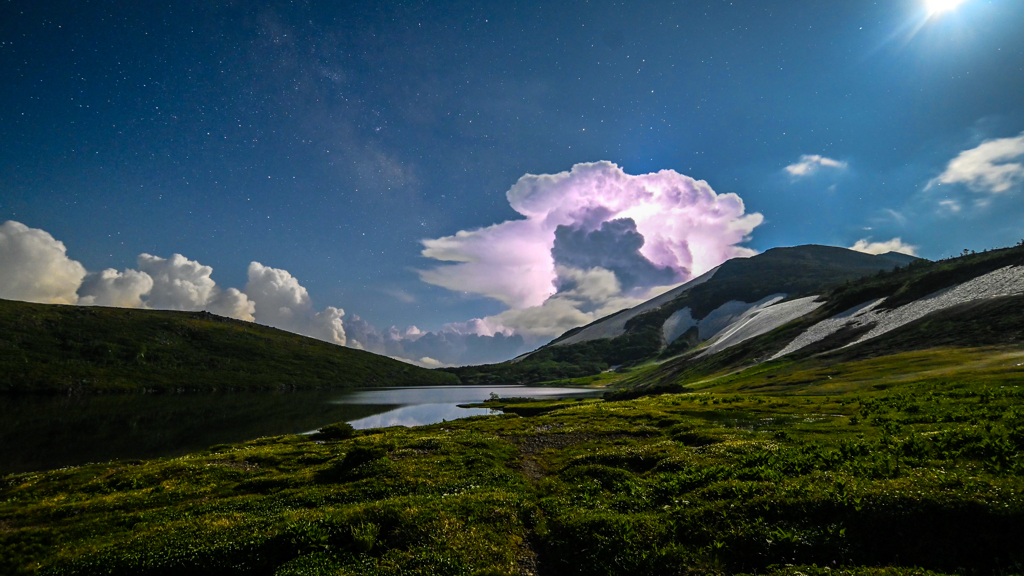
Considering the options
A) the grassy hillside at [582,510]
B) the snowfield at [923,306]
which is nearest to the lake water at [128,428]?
the grassy hillside at [582,510]

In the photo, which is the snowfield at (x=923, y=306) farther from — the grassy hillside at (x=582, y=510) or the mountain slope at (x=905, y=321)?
the grassy hillside at (x=582, y=510)

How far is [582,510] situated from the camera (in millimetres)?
19203

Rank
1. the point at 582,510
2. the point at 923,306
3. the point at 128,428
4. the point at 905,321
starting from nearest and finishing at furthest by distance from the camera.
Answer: the point at 582,510 < the point at 128,428 < the point at 905,321 < the point at 923,306

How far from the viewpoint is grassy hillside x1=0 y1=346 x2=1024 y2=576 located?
555 inches

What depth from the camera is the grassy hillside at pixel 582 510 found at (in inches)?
555

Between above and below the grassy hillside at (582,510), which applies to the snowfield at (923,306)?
above

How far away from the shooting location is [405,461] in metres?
33.2

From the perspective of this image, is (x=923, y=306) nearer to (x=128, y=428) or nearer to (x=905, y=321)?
(x=905, y=321)

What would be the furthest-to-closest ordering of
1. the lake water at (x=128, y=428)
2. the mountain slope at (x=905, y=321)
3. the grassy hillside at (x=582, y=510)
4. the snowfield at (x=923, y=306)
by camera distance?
the snowfield at (x=923, y=306) < the mountain slope at (x=905, y=321) < the lake water at (x=128, y=428) < the grassy hillside at (x=582, y=510)

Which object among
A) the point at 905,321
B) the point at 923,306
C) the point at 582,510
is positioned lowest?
the point at 582,510

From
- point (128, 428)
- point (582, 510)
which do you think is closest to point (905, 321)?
point (582, 510)

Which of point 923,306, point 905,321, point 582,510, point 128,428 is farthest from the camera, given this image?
point 923,306

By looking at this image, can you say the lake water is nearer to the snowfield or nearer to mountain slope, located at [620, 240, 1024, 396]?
mountain slope, located at [620, 240, 1024, 396]

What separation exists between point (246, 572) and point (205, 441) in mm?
67655
